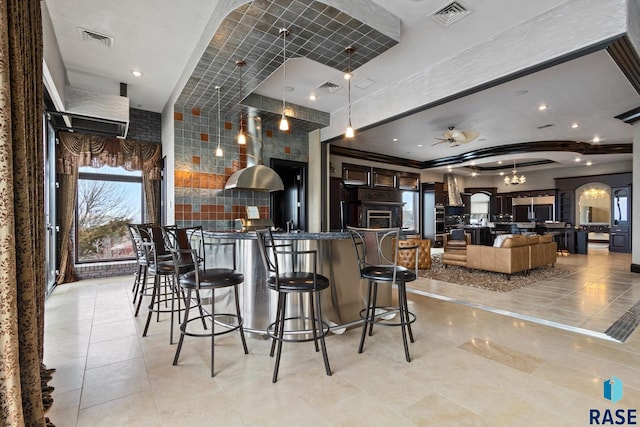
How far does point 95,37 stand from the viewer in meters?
3.53

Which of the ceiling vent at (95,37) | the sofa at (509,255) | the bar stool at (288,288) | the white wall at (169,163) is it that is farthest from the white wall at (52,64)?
the sofa at (509,255)

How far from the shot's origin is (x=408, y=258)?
6238 mm

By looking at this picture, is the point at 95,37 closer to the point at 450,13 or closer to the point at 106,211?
the point at 106,211

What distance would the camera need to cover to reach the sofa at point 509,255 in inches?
213

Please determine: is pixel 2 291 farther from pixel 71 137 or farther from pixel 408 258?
pixel 408 258

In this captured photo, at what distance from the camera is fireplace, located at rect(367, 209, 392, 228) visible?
886 cm

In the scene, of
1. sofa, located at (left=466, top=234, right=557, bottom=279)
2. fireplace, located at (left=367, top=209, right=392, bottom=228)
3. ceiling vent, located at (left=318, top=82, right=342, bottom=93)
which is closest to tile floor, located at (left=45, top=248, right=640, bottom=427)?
sofa, located at (left=466, top=234, right=557, bottom=279)

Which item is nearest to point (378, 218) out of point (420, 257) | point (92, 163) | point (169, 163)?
point (420, 257)

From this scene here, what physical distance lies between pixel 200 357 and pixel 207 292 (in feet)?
4.18

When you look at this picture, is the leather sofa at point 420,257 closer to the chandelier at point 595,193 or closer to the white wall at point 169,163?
the white wall at point 169,163

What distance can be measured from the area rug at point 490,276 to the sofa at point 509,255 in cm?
16

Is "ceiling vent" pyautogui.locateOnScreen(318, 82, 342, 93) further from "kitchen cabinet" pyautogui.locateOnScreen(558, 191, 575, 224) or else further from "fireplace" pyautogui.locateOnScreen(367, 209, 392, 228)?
"kitchen cabinet" pyautogui.locateOnScreen(558, 191, 575, 224)

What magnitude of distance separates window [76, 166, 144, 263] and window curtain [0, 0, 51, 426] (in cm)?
460

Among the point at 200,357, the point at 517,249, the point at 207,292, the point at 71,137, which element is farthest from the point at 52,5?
the point at 517,249
